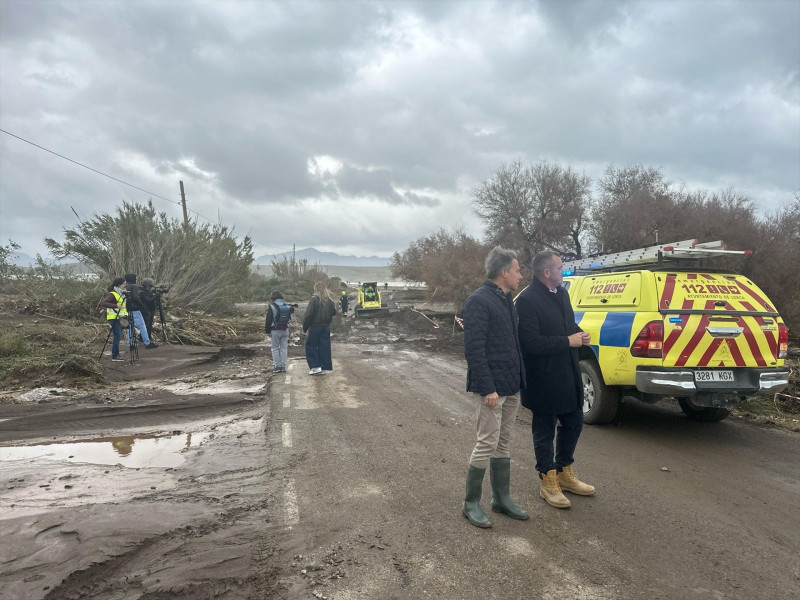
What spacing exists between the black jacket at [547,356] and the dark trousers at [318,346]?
643 centimetres

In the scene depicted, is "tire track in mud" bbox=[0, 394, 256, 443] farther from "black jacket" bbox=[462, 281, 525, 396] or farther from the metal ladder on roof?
the metal ladder on roof

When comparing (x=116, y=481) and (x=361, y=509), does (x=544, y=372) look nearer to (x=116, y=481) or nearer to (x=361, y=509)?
(x=361, y=509)

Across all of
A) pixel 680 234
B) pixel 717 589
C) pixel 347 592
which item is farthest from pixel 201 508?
pixel 680 234

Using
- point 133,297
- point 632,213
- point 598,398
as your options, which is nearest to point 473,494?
point 598,398

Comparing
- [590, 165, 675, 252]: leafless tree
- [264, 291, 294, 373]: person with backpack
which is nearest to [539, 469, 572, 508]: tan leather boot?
[264, 291, 294, 373]: person with backpack

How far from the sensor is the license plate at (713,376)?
5.39 metres

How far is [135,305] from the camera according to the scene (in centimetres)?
1173

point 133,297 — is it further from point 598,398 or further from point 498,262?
point 498,262

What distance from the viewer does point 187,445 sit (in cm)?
560

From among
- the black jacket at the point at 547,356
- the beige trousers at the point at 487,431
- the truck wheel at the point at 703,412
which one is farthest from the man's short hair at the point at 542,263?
the truck wheel at the point at 703,412

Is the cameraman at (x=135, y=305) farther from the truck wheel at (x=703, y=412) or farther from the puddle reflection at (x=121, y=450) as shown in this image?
the truck wheel at (x=703, y=412)

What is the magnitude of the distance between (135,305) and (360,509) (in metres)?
10.0

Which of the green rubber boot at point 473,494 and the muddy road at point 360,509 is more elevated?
the green rubber boot at point 473,494

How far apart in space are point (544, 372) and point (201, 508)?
9.37 feet
